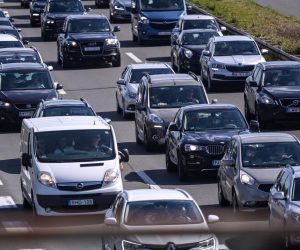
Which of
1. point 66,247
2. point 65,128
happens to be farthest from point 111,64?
point 66,247

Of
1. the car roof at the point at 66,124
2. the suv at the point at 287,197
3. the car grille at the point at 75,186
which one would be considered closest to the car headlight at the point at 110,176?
the car grille at the point at 75,186

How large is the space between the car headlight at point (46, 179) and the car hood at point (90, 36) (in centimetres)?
2416

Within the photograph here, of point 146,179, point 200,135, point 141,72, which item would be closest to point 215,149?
point 200,135

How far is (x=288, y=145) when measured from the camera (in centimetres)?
1984

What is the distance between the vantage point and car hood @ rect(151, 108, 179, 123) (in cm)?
2714

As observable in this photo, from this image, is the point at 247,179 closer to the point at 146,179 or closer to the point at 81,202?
the point at 81,202

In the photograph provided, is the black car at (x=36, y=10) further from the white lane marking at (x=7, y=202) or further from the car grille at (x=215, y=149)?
the white lane marking at (x=7, y=202)

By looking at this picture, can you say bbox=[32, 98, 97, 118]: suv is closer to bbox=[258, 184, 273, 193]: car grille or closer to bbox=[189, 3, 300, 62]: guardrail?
bbox=[258, 184, 273, 193]: car grille

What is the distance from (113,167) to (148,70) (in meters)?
15.5

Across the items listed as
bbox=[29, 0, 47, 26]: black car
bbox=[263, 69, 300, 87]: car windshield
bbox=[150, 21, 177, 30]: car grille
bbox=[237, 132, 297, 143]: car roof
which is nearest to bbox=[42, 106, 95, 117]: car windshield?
bbox=[263, 69, 300, 87]: car windshield

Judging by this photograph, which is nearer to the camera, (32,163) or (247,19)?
(32,163)

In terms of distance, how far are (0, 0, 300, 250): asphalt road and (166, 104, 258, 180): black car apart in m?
0.37

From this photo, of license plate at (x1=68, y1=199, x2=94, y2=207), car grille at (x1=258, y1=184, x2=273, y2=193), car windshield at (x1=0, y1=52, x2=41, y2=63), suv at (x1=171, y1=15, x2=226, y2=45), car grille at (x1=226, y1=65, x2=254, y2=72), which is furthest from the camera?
suv at (x1=171, y1=15, x2=226, y2=45)

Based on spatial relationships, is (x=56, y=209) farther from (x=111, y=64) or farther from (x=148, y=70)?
(x=111, y=64)
